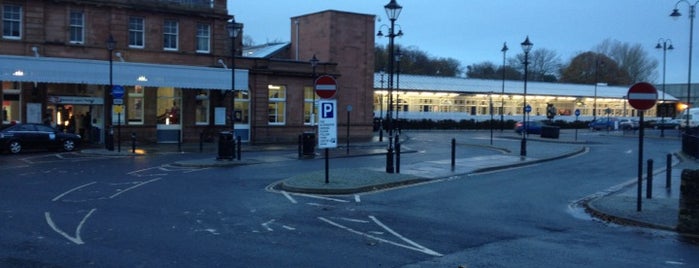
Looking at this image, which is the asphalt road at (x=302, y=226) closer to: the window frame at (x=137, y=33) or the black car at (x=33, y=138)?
the black car at (x=33, y=138)

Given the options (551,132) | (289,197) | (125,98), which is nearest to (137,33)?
(125,98)

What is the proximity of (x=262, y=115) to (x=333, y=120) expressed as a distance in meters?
24.9

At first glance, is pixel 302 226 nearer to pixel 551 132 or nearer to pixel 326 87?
pixel 326 87

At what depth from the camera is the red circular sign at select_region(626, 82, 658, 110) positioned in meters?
13.0

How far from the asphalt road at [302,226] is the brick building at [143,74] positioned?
1511 centimetres

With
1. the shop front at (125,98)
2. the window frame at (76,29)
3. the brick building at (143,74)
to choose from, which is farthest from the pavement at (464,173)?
the window frame at (76,29)

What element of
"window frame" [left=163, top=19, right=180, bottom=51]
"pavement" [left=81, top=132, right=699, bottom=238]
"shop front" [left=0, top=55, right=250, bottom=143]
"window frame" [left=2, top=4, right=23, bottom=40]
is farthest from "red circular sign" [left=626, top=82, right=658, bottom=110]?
"window frame" [left=2, top=4, right=23, bottom=40]

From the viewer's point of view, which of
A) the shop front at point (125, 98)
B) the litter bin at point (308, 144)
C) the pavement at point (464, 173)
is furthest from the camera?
the shop front at point (125, 98)

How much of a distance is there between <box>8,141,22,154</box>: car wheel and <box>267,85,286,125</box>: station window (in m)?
16.6

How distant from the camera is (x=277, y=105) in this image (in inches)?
1686

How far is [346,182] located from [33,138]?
60.3ft

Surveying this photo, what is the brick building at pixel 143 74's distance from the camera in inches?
1303

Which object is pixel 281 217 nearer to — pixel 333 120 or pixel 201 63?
pixel 333 120

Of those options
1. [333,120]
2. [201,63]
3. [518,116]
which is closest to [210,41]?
[201,63]
